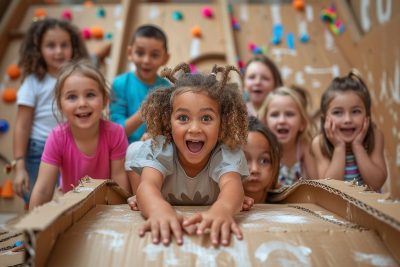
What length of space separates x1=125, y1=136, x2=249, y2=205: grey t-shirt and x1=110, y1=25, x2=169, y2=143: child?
0.79 meters

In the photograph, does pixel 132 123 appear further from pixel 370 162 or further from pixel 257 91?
pixel 370 162

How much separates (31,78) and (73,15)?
1.46 meters

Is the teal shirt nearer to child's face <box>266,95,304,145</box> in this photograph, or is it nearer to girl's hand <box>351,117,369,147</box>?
child's face <box>266,95,304,145</box>

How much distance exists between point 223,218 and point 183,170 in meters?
0.37

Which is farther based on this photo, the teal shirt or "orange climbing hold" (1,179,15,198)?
"orange climbing hold" (1,179,15,198)

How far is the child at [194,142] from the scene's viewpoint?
1208 millimetres

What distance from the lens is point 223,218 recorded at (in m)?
0.96

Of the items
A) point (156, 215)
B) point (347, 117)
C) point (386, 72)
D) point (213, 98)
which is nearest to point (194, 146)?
point (213, 98)

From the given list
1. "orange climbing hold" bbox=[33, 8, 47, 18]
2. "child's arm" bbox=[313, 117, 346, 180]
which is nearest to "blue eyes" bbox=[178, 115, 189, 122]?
"child's arm" bbox=[313, 117, 346, 180]

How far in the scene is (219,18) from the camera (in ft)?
11.3

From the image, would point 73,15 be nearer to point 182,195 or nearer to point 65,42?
point 65,42

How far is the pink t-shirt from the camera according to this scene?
5.28ft

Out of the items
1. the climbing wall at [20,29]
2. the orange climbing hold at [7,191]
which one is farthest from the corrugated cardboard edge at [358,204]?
the climbing wall at [20,29]

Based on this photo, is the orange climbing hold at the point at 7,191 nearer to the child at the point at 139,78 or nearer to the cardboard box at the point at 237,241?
the child at the point at 139,78
